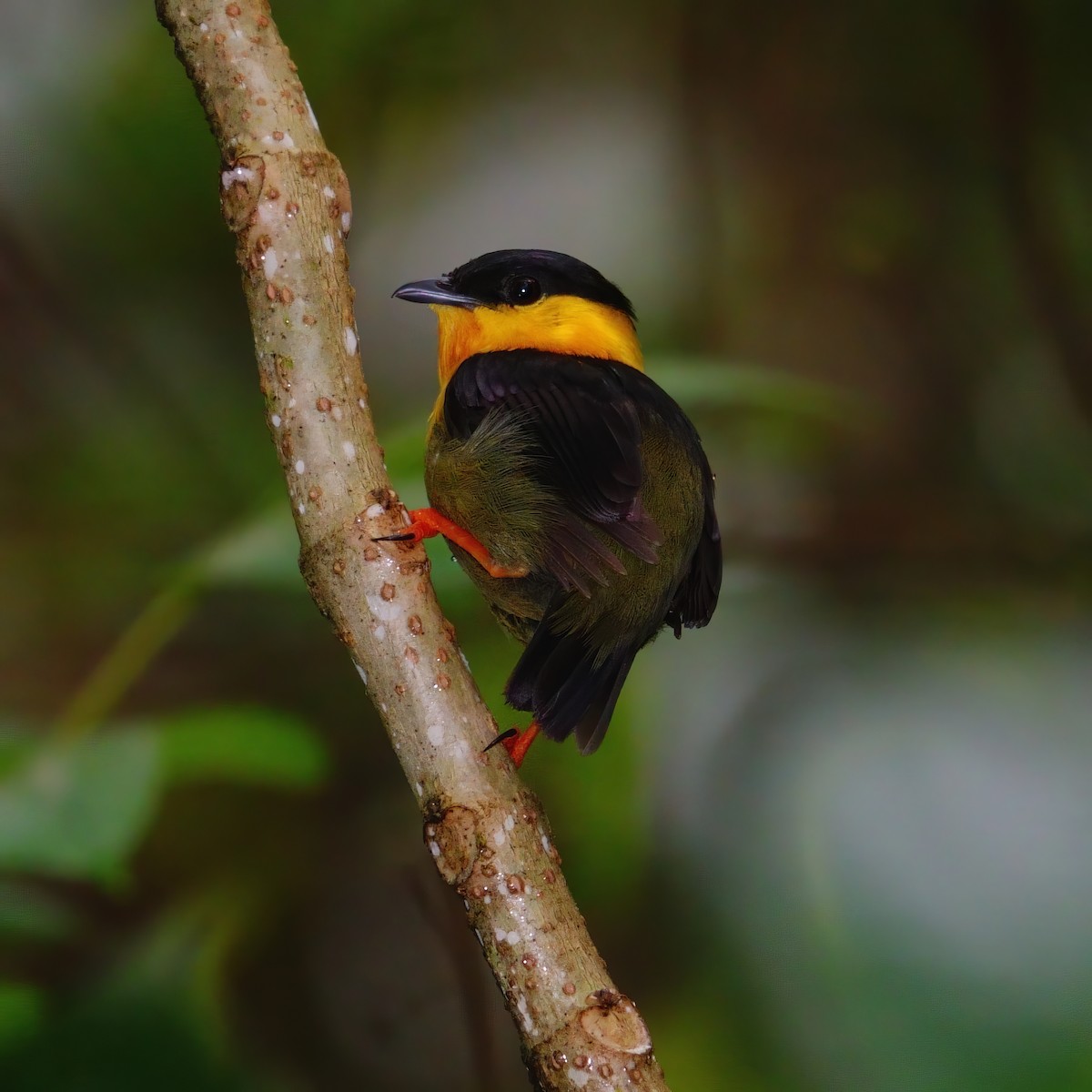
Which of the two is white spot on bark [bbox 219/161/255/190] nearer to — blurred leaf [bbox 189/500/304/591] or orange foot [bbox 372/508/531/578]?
orange foot [bbox 372/508/531/578]

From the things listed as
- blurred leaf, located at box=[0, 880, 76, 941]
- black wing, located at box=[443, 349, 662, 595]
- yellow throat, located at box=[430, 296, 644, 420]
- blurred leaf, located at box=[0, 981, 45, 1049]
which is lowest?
blurred leaf, located at box=[0, 981, 45, 1049]

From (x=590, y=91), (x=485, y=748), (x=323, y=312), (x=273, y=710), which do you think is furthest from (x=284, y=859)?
(x=590, y=91)

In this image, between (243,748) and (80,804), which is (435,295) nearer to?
(243,748)

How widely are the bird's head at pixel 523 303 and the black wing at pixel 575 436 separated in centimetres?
8

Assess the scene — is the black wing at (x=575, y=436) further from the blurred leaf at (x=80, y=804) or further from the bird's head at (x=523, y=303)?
the blurred leaf at (x=80, y=804)

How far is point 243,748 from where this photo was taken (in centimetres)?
185

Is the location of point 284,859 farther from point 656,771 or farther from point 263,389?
point 263,389

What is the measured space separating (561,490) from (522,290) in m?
0.33

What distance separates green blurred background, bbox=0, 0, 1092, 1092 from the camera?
178cm

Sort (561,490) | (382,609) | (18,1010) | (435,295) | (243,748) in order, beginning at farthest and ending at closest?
(243,748), (18,1010), (435,295), (561,490), (382,609)

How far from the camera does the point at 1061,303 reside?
6.62 feet

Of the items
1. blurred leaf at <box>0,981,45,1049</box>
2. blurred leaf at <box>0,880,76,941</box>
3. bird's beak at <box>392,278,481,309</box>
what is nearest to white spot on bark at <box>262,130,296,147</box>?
bird's beak at <box>392,278,481,309</box>

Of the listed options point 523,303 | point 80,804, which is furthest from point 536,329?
point 80,804

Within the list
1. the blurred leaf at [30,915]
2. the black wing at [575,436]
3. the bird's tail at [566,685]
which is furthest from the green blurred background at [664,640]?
the bird's tail at [566,685]
